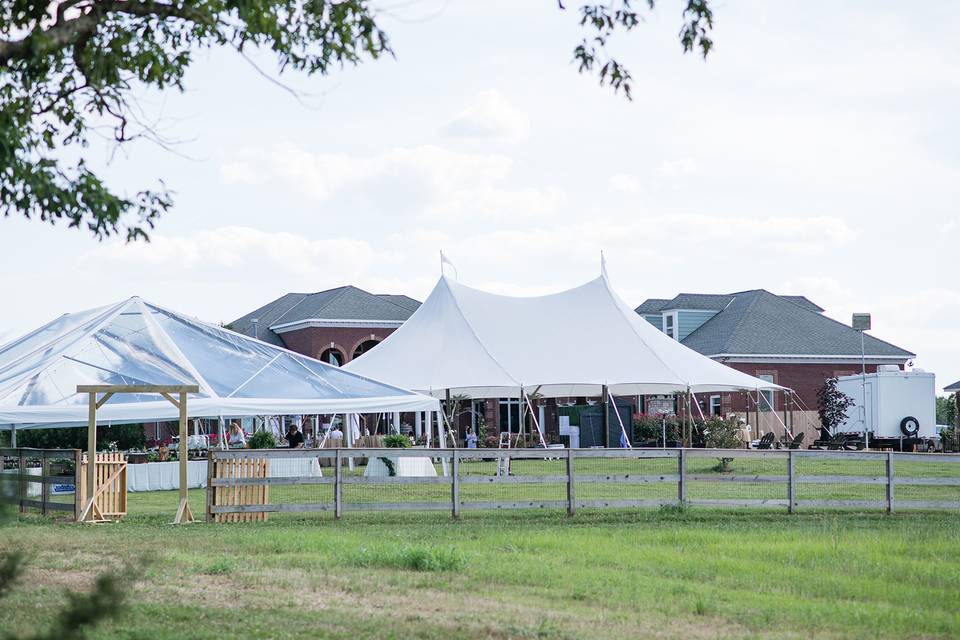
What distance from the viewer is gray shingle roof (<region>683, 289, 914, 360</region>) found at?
174 feet

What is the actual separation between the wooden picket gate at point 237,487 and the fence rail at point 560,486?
0.02 meters

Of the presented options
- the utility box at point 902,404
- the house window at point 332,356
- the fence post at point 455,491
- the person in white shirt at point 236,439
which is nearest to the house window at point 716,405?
the utility box at point 902,404

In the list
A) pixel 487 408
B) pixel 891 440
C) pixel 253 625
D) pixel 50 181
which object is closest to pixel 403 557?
pixel 253 625

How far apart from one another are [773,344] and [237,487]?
128 feet

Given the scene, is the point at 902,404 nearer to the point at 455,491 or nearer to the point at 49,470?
the point at 455,491

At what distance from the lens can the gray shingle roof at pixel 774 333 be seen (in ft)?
174

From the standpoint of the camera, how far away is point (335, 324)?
190 feet

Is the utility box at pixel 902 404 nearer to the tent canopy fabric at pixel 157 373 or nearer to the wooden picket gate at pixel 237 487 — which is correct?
the tent canopy fabric at pixel 157 373

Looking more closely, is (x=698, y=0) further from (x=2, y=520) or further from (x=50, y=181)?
(x=2, y=520)

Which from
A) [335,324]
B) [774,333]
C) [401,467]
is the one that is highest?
[335,324]

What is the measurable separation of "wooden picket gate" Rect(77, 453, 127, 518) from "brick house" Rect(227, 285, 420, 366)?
37.4m

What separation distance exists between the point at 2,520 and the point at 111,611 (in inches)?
20.1

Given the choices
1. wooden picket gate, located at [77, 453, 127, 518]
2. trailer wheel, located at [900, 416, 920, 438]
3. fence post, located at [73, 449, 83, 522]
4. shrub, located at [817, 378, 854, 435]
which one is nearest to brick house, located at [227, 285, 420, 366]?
shrub, located at [817, 378, 854, 435]

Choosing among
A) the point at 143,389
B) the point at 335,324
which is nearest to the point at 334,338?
the point at 335,324
